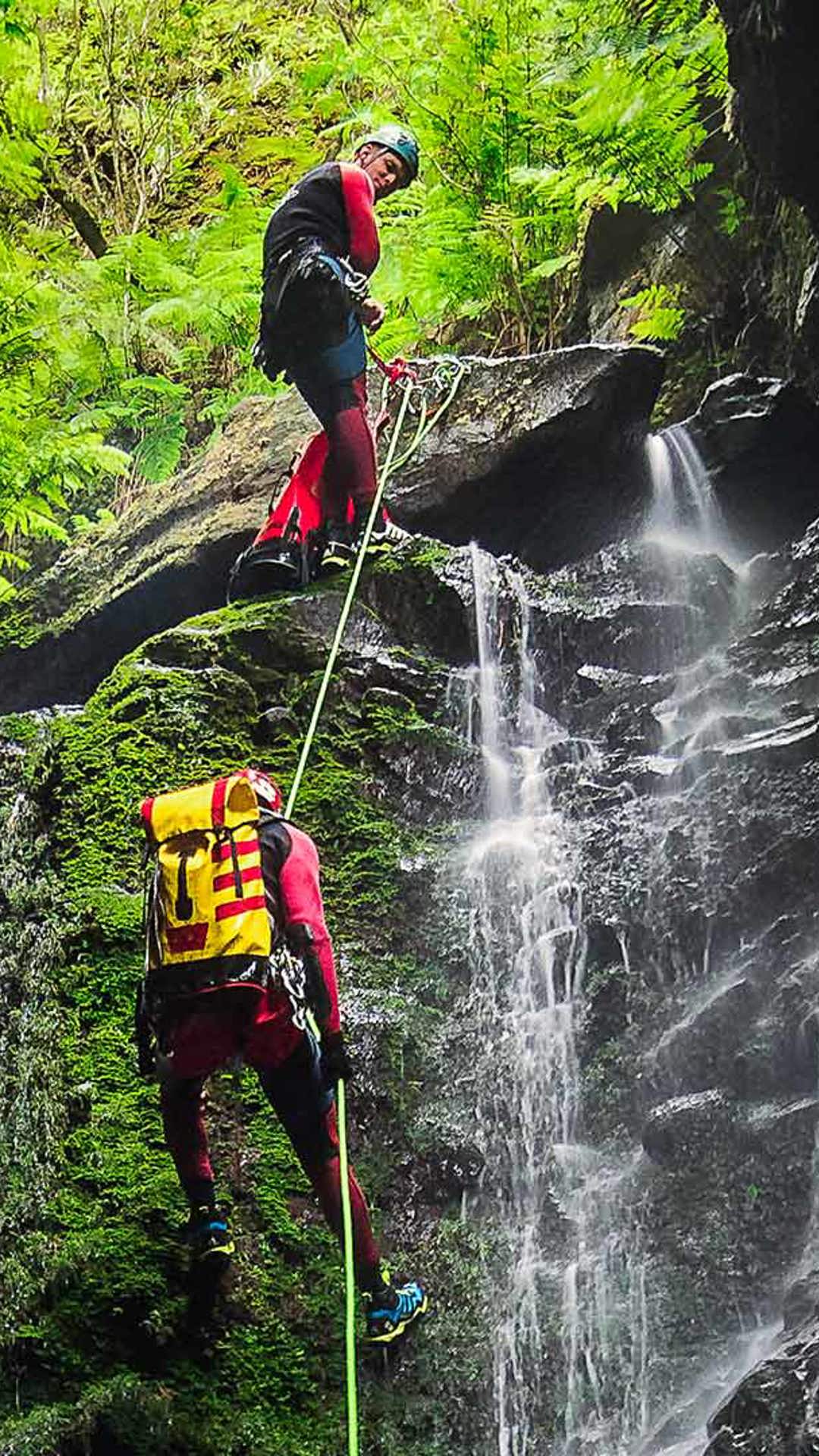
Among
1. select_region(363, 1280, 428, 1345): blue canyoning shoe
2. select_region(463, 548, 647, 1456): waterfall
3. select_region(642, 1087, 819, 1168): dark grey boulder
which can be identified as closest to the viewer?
select_region(363, 1280, 428, 1345): blue canyoning shoe

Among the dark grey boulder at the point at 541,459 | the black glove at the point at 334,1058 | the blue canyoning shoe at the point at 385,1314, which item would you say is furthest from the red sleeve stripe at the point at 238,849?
the dark grey boulder at the point at 541,459

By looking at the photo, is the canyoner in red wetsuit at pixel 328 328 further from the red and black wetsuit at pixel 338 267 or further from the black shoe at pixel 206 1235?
the black shoe at pixel 206 1235

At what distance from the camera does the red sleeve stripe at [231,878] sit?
12.7 ft

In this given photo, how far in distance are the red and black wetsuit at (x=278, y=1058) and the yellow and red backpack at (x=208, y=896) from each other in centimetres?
6

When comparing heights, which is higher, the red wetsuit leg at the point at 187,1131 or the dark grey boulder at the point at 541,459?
the dark grey boulder at the point at 541,459

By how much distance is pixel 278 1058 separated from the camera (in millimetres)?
3932

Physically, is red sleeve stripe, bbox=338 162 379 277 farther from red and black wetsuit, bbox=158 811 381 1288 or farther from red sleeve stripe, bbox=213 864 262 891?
red sleeve stripe, bbox=213 864 262 891

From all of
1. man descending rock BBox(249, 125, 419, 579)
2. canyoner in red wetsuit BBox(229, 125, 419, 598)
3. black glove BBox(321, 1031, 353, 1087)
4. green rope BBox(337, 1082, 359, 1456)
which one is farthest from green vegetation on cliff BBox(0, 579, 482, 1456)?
man descending rock BBox(249, 125, 419, 579)

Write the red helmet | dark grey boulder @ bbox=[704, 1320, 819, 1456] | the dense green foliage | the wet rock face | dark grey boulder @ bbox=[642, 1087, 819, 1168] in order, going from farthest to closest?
the dense green foliage → the wet rock face → dark grey boulder @ bbox=[642, 1087, 819, 1168] → the red helmet → dark grey boulder @ bbox=[704, 1320, 819, 1456]

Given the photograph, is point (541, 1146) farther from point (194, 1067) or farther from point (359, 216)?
point (359, 216)

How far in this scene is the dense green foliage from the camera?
786cm

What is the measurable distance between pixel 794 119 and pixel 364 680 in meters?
3.29

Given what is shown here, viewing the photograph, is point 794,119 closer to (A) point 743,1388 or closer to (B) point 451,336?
(B) point 451,336

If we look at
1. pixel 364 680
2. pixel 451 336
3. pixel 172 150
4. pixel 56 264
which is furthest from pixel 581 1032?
pixel 172 150
